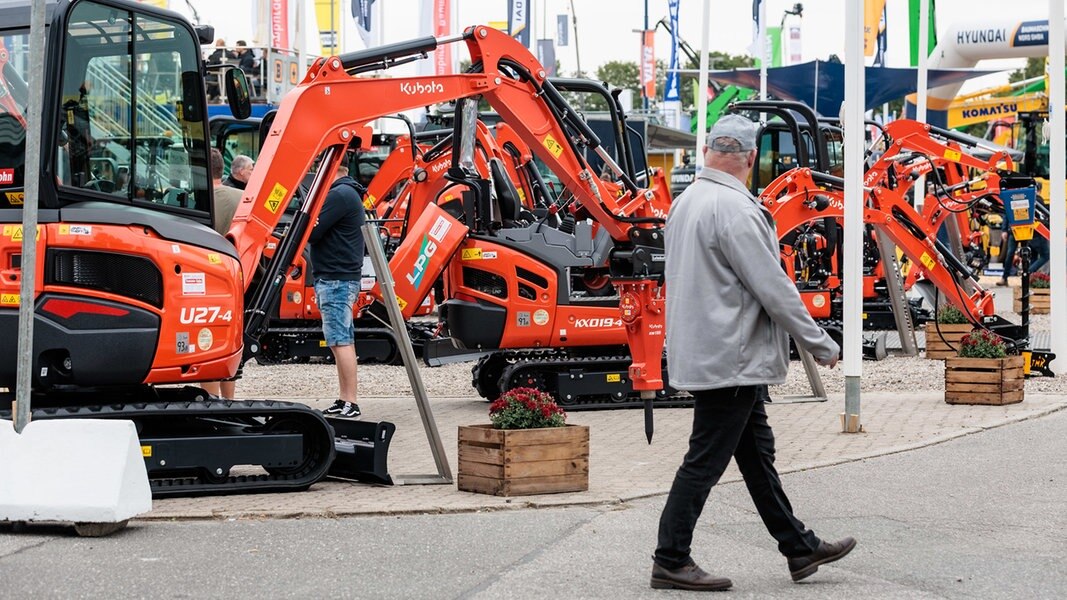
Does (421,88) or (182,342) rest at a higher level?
(421,88)

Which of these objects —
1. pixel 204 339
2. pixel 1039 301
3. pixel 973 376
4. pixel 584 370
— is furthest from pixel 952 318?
pixel 204 339

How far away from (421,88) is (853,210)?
3.56 m

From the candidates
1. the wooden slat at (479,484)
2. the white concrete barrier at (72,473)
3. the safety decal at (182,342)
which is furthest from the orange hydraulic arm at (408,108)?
the white concrete barrier at (72,473)

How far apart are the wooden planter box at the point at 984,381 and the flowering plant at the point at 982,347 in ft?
0.38

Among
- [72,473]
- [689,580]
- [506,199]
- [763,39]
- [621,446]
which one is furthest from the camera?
[763,39]

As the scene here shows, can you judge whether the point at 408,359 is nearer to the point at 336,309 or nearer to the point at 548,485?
the point at 548,485

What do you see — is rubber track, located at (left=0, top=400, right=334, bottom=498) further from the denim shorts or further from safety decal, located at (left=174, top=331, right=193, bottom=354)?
the denim shorts

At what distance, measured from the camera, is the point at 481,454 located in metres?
9.30

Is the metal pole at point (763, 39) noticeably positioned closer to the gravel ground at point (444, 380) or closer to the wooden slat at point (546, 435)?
the gravel ground at point (444, 380)

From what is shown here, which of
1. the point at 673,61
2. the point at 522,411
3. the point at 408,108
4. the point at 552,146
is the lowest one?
the point at 522,411

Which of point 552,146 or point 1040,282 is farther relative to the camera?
point 1040,282

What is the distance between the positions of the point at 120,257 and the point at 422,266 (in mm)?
5367

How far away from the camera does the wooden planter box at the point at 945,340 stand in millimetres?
18764

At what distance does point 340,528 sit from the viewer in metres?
8.22
